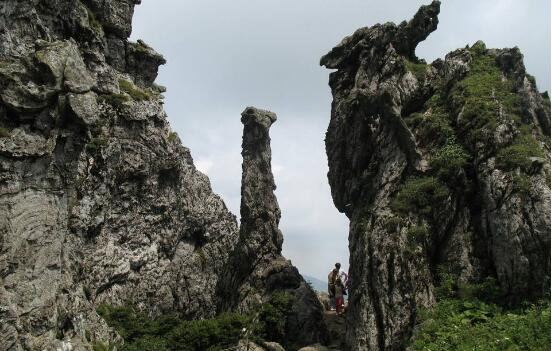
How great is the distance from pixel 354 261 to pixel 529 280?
10.7m

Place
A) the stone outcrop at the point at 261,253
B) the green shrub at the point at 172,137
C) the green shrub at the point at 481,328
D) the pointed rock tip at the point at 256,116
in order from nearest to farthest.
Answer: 1. the green shrub at the point at 481,328
2. the stone outcrop at the point at 261,253
3. the pointed rock tip at the point at 256,116
4. the green shrub at the point at 172,137

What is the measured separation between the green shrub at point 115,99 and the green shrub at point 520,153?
3682 centimetres

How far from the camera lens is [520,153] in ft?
80.0

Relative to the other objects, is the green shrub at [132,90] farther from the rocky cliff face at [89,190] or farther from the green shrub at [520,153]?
→ the green shrub at [520,153]

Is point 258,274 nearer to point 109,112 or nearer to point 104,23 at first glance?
point 109,112

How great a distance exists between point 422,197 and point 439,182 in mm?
1276

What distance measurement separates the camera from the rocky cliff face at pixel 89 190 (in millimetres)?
24781

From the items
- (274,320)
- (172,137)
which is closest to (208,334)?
(274,320)

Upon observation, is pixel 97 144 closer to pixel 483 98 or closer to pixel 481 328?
pixel 483 98

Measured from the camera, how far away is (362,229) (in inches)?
1172

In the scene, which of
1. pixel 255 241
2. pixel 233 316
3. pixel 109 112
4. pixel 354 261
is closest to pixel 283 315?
pixel 233 316

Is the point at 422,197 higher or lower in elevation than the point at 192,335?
higher

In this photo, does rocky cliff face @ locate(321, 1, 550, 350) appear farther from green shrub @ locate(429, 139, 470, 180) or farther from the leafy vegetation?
the leafy vegetation

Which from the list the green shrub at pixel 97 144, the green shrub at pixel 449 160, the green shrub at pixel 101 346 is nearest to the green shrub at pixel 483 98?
the green shrub at pixel 449 160
